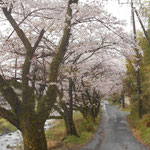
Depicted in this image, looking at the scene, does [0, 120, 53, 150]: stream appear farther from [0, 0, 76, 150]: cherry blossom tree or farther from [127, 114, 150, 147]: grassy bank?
[127, 114, 150, 147]: grassy bank

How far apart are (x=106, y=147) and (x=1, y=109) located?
5911 mm

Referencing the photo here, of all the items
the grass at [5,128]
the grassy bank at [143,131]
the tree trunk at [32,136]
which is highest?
the tree trunk at [32,136]

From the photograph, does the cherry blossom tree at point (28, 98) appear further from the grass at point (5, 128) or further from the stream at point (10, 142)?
the grass at point (5, 128)

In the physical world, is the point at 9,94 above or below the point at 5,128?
above

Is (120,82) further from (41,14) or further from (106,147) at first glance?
(41,14)

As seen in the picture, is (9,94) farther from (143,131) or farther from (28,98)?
(143,131)

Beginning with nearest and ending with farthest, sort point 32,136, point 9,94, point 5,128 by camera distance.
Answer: point 9,94, point 32,136, point 5,128

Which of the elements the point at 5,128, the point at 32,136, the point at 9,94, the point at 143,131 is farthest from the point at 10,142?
the point at 9,94

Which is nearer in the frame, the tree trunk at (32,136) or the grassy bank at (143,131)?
the tree trunk at (32,136)

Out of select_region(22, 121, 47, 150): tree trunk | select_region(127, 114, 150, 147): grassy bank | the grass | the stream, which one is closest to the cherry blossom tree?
select_region(22, 121, 47, 150): tree trunk

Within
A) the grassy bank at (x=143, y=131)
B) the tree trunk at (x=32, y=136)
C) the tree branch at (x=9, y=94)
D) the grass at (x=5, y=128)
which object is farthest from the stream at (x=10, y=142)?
the grassy bank at (x=143, y=131)

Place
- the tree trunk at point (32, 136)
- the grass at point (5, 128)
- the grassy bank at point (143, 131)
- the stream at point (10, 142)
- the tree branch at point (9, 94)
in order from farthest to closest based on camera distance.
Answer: the grass at point (5, 128), the stream at point (10, 142), the grassy bank at point (143, 131), the tree trunk at point (32, 136), the tree branch at point (9, 94)

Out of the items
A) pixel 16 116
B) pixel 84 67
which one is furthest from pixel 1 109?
pixel 84 67

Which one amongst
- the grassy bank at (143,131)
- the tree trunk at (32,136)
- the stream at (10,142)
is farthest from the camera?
the stream at (10,142)
